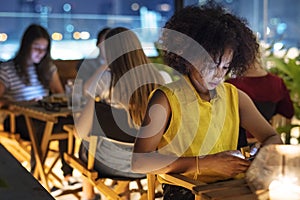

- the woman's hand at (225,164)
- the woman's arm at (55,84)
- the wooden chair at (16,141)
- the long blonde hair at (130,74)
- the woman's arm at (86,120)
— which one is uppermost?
the long blonde hair at (130,74)

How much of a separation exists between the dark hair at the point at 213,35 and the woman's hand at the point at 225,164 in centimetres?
36

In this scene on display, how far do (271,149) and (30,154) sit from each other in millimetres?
2649

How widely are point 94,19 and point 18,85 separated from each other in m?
1.89

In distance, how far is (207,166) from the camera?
1716 millimetres

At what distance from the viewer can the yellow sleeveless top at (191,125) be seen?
185 cm

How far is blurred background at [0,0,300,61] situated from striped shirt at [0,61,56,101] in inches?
41.1

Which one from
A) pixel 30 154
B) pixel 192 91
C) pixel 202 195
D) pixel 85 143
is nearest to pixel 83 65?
pixel 30 154

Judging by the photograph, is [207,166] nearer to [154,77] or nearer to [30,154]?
[154,77]

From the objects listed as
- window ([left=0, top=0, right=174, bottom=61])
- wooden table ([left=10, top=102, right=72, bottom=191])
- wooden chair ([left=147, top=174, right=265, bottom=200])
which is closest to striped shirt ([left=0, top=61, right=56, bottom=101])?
wooden table ([left=10, top=102, right=72, bottom=191])

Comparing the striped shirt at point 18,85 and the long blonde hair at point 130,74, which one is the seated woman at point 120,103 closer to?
the long blonde hair at point 130,74

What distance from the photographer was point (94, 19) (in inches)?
222

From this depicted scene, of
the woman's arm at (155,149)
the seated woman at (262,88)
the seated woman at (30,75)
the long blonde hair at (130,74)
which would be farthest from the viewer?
the seated woman at (30,75)

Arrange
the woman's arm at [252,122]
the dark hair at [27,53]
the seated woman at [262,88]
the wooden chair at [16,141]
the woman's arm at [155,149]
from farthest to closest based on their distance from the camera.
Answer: the dark hair at [27,53] → the wooden chair at [16,141] → the seated woman at [262,88] → the woman's arm at [252,122] → the woman's arm at [155,149]

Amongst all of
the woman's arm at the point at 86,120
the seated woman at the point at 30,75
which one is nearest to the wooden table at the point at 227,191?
the woman's arm at the point at 86,120
